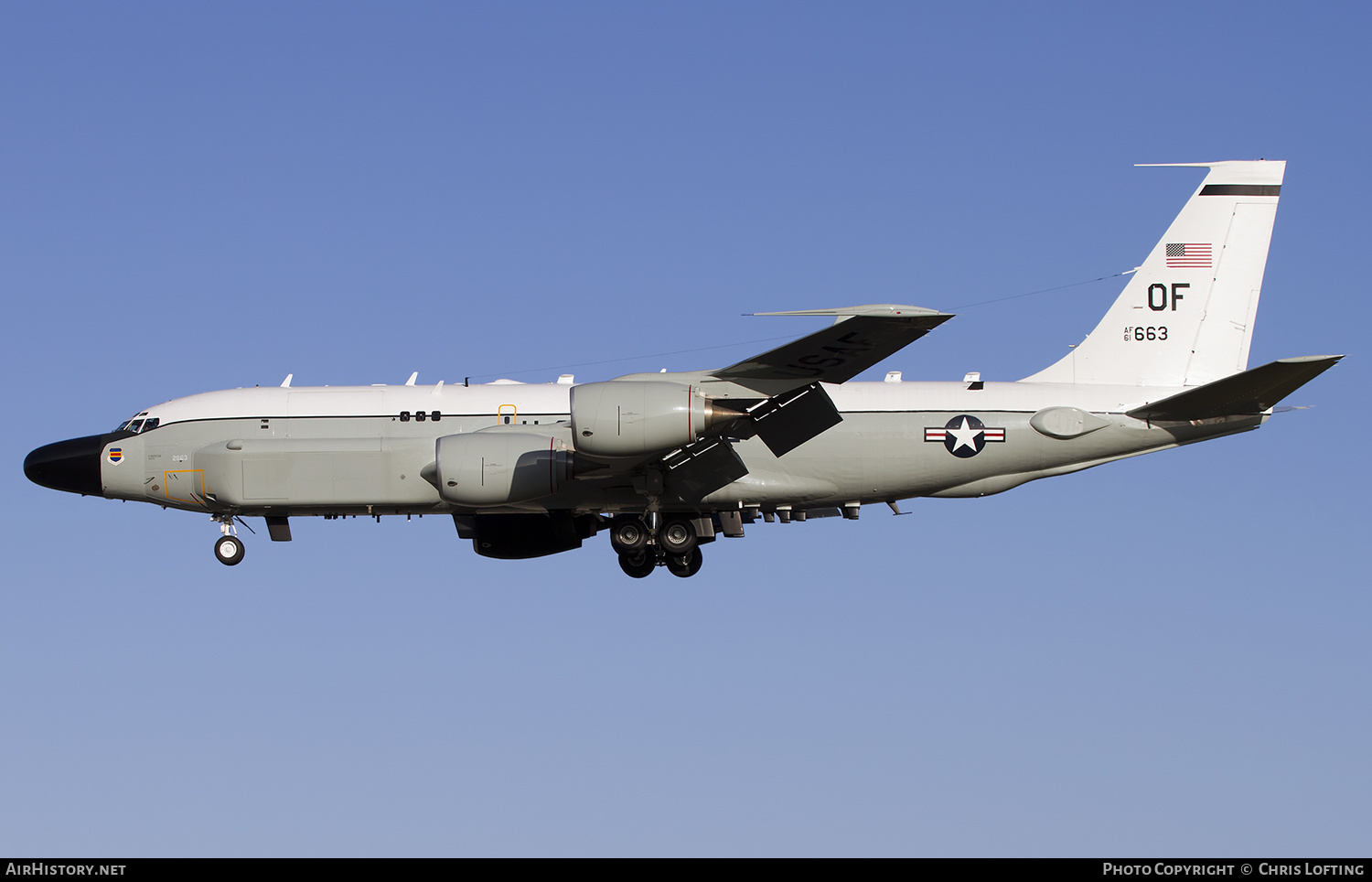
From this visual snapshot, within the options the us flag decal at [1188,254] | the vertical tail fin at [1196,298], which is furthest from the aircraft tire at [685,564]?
the us flag decal at [1188,254]

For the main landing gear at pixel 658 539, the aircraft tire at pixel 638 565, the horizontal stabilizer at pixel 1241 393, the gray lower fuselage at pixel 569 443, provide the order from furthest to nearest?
1. the aircraft tire at pixel 638 565
2. the main landing gear at pixel 658 539
3. the gray lower fuselage at pixel 569 443
4. the horizontal stabilizer at pixel 1241 393

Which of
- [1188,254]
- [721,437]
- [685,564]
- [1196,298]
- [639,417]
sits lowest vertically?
[685,564]

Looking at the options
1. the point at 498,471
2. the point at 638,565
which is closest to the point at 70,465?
the point at 498,471

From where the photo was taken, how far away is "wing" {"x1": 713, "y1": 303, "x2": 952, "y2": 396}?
87.2ft

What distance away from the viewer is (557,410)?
33000 millimetres

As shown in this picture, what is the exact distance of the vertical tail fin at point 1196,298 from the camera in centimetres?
3325

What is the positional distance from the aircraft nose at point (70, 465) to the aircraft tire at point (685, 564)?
42.4 ft

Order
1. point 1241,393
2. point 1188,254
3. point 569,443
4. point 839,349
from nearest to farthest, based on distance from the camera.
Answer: point 839,349
point 1241,393
point 569,443
point 1188,254

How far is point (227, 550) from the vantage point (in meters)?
34.3

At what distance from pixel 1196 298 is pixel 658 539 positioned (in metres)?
12.8

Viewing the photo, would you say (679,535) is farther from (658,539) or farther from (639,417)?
(639,417)

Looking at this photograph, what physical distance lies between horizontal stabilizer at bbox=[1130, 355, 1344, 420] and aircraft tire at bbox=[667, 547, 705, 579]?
32.0 ft

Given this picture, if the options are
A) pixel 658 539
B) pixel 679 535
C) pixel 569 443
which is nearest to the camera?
pixel 569 443

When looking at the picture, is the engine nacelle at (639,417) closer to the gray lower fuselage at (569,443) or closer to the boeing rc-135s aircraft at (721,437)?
the boeing rc-135s aircraft at (721,437)
